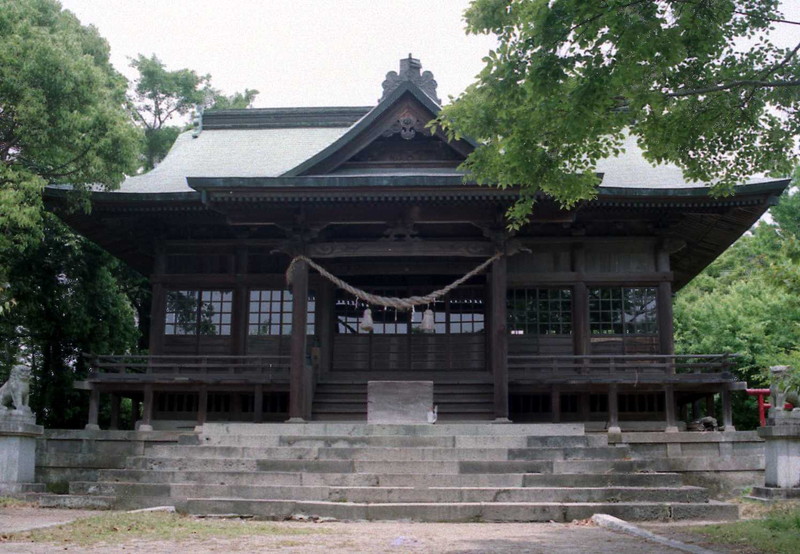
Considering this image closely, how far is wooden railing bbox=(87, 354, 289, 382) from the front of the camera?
1789cm

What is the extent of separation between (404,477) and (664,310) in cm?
885

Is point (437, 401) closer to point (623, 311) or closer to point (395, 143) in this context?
point (623, 311)

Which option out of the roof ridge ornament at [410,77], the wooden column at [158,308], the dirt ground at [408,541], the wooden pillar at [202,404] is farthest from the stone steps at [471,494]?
the roof ridge ornament at [410,77]

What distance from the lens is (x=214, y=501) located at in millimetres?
11586

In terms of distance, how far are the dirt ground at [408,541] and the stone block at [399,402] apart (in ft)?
14.7

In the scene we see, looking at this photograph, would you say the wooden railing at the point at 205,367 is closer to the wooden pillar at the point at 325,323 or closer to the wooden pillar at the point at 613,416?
the wooden pillar at the point at 325,323

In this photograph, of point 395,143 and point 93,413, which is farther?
point 395,143

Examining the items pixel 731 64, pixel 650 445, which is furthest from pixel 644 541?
pixel 650 445

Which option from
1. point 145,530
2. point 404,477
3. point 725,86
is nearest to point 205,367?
point 404,477

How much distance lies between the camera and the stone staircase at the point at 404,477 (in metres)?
11.4

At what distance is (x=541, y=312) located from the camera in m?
19.3

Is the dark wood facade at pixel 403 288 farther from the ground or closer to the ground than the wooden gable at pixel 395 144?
closer to the ground

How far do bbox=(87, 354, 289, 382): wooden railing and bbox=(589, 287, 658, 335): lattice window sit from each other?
6.98 meters

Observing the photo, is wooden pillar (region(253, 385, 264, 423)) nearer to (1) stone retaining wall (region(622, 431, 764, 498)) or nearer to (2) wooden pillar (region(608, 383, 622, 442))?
(2) wooden pillar (region(608, 383, 622, 442))
